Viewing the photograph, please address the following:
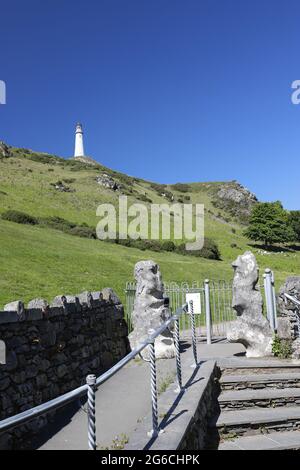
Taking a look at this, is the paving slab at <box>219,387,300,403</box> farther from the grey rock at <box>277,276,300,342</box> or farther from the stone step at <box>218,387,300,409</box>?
the grey rock at <box>277,276,300,342</box>

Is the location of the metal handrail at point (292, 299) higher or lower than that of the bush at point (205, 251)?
lower

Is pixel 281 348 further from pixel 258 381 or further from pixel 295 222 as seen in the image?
pixel 295 222

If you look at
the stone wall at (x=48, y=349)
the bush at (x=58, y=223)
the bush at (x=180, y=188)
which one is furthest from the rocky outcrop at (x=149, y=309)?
the bush at (x=180, y=188)

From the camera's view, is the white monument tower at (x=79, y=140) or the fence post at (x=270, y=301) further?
the white monument tower at (x=79, y=140)

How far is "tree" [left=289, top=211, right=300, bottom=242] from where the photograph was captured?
7012 centimetres

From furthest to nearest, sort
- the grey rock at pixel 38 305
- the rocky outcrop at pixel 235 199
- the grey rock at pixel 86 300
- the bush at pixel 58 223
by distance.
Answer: the rocky outcrop at pixel 235 199 < the bush at pixel 58 223 < the grey rock at pixel 86 300 < the grey rock at pixel 38 305

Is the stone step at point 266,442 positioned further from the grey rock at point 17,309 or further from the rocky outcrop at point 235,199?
the rocky outcrop at point 235,199

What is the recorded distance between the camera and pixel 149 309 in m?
11.6

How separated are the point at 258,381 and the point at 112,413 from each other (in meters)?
3.05

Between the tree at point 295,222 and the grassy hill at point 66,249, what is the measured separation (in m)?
10.6

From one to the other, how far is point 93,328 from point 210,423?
3.75m

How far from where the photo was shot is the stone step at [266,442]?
6535 millimetres

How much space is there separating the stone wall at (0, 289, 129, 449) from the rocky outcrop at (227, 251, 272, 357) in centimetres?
308

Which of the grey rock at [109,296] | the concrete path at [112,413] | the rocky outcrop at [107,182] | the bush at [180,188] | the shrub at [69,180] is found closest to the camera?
the concrete path at [112,413]
